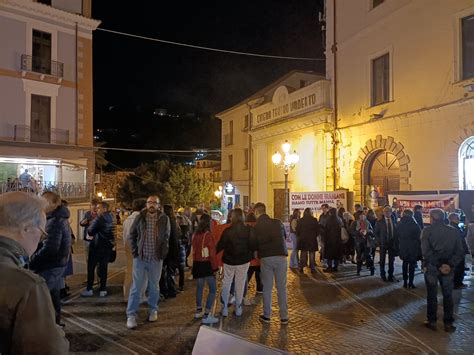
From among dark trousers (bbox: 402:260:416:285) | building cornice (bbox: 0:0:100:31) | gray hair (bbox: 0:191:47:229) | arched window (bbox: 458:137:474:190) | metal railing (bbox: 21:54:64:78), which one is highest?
building cornice (bbox: 0:0:100:31)

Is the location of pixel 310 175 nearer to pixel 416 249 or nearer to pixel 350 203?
pixel 350 203

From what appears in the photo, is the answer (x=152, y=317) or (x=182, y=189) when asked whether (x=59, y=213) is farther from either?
(x=182, y=189)

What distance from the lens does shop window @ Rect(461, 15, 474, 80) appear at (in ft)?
47.1

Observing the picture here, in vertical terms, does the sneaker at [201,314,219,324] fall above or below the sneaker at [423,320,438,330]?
above

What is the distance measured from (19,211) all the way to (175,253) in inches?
263

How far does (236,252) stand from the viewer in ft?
24.3

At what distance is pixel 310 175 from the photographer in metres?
22.5

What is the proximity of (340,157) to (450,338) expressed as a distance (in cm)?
1407

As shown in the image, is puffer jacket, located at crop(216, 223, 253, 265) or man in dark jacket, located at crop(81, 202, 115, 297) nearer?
puffer jacket, located at crop(216, 223, 253, 265)

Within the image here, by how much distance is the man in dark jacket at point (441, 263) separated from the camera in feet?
23.1

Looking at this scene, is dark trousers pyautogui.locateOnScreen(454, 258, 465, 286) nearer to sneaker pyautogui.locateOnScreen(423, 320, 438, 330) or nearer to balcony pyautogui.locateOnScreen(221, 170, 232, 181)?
sneaker pyautogui.locateOnScreen(423, 320, 438, 330)

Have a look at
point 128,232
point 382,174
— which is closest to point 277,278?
point 128,232

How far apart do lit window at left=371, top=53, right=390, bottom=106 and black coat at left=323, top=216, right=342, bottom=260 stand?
7628 mm

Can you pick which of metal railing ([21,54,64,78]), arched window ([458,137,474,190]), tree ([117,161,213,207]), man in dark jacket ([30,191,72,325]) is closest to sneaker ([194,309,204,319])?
man in dark jacket ([30,191,72,325])
